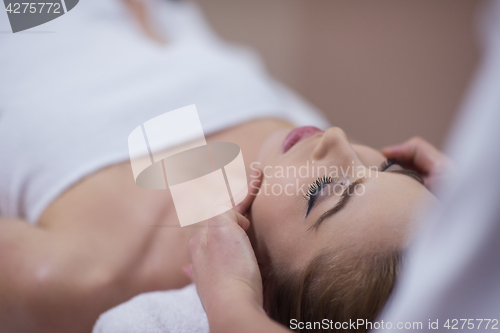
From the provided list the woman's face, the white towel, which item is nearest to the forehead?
the woman's face

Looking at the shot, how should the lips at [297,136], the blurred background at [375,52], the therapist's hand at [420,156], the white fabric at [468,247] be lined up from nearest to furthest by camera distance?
the white fabric at [468,247], the lips at [297,136], the therapist's hand at [420,156], the blurred background at [375,52]

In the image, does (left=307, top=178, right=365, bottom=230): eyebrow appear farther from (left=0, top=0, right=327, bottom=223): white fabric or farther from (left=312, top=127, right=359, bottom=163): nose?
(left=0, top=0, right=327, bottom=223): white fabric

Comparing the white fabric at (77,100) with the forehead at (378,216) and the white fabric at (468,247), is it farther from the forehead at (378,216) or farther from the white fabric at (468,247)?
the white fabric at (468,247)

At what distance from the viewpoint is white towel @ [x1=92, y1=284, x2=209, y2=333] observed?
1.53ft

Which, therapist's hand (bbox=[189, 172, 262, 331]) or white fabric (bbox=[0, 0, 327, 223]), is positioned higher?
white fabric (bbox=[0, 0, 327, 223])

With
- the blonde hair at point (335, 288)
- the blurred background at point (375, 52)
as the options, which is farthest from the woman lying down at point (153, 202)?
the blurred background at point (375, 52)

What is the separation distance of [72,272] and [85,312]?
68 mm

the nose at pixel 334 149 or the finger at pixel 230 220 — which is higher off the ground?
the nose at pixel 334 149

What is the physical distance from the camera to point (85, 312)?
0.53 meters

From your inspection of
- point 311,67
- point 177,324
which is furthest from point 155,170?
point 311,67

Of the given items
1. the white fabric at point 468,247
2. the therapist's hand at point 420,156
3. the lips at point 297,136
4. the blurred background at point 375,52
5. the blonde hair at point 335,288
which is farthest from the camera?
the blurred background at point 375,52

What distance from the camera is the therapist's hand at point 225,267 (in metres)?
0.36

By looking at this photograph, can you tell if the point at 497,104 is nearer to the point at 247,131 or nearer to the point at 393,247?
the point at 393,247

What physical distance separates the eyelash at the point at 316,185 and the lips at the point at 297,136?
11 cm
